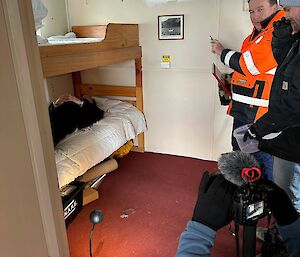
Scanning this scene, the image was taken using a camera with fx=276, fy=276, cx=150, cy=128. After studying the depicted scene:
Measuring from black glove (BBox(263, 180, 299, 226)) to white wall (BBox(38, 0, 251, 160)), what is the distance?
1.89 metres

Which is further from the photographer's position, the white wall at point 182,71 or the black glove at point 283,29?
the white wall at point 182,71

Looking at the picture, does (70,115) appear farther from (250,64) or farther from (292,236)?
(292,236)

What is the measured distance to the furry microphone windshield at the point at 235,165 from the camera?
570mm

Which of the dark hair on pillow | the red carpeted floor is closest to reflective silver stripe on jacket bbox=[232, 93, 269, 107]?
the red carpeted floor

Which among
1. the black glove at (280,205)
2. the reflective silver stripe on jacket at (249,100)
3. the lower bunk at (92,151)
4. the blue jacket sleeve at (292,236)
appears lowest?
the lower bunk at (92,151)

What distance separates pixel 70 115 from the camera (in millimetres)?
2219

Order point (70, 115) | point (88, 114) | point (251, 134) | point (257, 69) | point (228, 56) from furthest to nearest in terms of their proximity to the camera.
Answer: point (88, 114)
point (70, 115)
point (228, 56)
point (257, 69)
point (251, 134)

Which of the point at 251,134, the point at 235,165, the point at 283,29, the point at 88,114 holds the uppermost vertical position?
the point at 283,29

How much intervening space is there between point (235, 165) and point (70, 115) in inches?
72.2

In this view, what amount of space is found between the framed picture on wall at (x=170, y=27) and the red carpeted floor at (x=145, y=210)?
114 centimetres

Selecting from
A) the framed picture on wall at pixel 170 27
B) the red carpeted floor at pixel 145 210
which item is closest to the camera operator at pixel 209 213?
the red carpeted floor at pixel 145 210

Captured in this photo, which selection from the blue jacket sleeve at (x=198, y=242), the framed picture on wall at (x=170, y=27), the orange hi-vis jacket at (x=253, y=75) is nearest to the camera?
the blue jacket sleeve at (x=198, y=242)

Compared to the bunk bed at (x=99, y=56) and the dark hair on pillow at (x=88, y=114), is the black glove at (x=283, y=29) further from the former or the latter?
the dark hair on pillow at (x=88, y=114)

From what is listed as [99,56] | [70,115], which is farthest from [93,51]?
[70,115]
